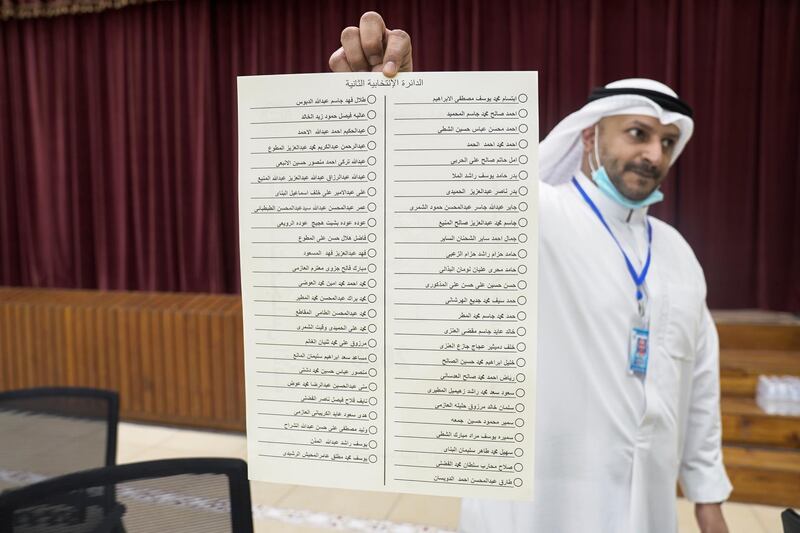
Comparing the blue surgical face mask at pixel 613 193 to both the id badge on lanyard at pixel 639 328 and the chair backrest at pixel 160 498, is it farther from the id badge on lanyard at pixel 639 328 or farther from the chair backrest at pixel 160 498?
the chair backrest at pixel 160 498

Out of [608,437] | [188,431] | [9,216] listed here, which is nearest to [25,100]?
[9,216]

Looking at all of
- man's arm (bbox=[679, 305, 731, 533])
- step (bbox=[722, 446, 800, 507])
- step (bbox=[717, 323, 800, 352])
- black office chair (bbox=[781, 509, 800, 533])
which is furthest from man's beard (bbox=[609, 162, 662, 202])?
step (bbox=[717, 323, 800, 352])

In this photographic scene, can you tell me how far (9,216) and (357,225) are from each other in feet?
20.6

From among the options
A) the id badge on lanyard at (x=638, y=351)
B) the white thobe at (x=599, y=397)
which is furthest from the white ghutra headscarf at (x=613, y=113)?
the id badge on lanyard at (x=638, y=351)

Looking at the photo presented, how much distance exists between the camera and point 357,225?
651 mm

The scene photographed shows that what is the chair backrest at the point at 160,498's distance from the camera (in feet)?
3.59

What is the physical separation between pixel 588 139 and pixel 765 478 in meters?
2.57

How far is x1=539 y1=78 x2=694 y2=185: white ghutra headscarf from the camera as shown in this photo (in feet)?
5.11

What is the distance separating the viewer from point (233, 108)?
509cm

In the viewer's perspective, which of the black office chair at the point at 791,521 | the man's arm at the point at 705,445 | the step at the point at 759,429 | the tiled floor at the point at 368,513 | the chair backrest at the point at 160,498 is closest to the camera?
the black office chair at the point at 791,521

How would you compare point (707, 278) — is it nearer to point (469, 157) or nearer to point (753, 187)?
point (753, 187)

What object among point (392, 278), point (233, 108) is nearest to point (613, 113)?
point (392, 278)

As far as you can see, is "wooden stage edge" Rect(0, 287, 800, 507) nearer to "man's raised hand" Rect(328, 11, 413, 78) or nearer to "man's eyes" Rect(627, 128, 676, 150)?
"man's eyes" Rect(627, 128, 676, 150)

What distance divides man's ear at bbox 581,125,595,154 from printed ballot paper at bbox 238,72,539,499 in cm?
114
